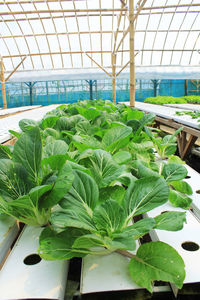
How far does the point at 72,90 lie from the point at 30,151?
66.8 feet

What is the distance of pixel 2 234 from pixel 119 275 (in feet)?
1.26

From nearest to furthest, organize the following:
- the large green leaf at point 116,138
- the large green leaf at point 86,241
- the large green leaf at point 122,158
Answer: the large green leaf at point 86,241
the large green leaf at point 122,158
the large green leaf at point 116,138

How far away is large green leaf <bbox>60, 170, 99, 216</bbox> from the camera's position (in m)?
0.72

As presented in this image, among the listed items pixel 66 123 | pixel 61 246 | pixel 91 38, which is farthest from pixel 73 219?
pixel 91 38

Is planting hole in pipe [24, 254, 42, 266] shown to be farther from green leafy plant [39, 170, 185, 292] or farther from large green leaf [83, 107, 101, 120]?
Answer: large green leaf [83, 107, 101, 120]

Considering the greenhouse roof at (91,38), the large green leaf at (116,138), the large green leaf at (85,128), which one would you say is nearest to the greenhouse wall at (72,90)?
the greenhouse roof at (91,38)

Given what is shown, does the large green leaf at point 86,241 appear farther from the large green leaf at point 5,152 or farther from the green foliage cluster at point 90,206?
the large green leaf at point 5,152

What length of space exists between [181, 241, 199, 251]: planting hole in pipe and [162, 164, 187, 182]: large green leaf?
29 cm

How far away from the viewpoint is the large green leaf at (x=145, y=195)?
71 cm

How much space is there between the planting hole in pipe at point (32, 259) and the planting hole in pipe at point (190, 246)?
1.34ft

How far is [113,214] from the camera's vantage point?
659mm

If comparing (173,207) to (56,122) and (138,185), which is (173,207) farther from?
(56,122)

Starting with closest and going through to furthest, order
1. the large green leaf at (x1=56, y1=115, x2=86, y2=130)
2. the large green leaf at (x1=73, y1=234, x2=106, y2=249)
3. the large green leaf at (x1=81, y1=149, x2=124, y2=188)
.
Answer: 1. the large green leaf at (x1=73, y1=234, x2=106, y2=249)
2. the large green leaf at (x1=81, y1=149, x2=124, y2=188)
3. the large green leaf at (x1=56, y1=115, x2=86, y2=130)

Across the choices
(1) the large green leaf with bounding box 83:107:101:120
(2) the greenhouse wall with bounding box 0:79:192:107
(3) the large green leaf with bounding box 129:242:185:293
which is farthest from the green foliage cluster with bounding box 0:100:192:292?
(2) the greenhouse wall with bounding box 0:79:192:107
